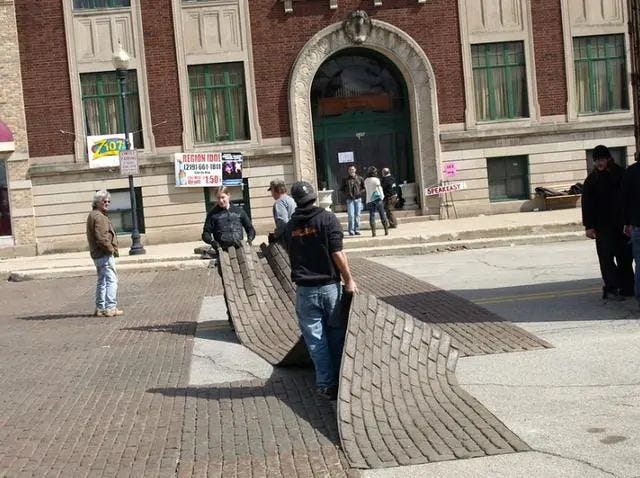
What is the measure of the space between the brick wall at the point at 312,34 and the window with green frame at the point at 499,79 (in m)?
0.62

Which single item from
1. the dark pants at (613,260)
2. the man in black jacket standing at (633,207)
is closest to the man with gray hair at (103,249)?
the dark pants at (613,260)

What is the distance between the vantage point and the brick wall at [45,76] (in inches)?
1139

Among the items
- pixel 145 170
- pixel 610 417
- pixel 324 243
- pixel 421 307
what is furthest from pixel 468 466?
pixel 145 170

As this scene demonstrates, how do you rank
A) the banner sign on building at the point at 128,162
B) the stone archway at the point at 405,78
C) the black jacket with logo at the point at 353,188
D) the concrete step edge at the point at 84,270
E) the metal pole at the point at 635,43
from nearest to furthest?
1. the metal pole at the point at 635,43
2. the concrete step edge at the point at 84,270
3. the banner sign on building at the point at 128,162
4. the black jacket with logo at the point at 353,188
5. the stone archway at the point at 405,78

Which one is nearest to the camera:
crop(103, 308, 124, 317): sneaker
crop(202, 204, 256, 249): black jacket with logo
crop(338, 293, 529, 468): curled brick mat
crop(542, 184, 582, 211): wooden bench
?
crop(338, 293, 529, 468): curled brick mat

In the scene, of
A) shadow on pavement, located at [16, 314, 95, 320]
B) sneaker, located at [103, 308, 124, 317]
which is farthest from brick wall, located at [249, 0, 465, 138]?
sneaker, located at [103, 308, 124, 317]

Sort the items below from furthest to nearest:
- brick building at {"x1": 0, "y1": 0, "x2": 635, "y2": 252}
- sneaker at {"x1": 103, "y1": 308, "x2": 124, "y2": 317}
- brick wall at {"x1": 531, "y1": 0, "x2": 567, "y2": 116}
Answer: brick wall at {"x1": 531, "y1": 0, "x2": 567, "y2": 116}, brick building at {"x1": 0, "y1": 0, "x2": 635, "y2": 252}, sneaker at {"x1": 103, "y1": 308, "x2": 124, "y2": 317}

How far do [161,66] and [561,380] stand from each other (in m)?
22.6

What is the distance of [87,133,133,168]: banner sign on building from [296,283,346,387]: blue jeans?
71.1ft

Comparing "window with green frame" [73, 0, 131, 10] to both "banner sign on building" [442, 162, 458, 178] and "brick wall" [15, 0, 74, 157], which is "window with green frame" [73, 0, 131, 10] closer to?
"brick wall" [15, 0, 74, 157]

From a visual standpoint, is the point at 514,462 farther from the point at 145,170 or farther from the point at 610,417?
the point at 145,170

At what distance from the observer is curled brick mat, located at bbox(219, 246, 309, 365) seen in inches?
455

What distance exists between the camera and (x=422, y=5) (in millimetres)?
29969

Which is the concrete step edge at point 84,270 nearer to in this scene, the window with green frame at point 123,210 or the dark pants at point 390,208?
the dark pants at point 390,208
